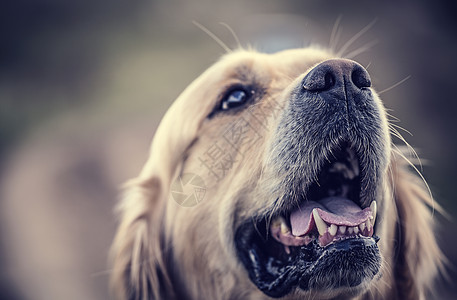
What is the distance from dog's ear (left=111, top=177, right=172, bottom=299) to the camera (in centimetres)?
167

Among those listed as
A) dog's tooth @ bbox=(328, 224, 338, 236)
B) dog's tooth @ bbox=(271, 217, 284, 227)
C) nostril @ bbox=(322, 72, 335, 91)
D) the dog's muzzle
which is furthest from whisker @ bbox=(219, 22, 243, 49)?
dog's tooth @ bbox=(328, 224, 338, 236)

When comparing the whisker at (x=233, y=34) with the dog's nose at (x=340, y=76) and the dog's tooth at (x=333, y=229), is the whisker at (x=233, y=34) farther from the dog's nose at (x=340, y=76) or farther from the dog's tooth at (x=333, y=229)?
the dog's tooth at (x=333, y=229)

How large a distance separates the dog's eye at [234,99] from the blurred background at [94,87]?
279 mm

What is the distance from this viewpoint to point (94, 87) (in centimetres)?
192

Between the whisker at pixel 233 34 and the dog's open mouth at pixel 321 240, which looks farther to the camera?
the whisker at pixel 233 34

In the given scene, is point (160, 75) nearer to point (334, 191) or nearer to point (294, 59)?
point (294, 59)

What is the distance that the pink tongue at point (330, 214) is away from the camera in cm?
119

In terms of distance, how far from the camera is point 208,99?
62.0 inches

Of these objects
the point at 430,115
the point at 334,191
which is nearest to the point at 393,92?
the point at 430,115

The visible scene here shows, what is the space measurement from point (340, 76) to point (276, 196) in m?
0.43

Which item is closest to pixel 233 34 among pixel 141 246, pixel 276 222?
pixel 276 222

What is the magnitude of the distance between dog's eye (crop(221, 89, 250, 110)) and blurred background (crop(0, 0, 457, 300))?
0.28m

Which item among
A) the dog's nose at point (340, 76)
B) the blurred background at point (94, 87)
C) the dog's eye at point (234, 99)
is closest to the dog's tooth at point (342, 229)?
the dog's nose at point (340, 76)

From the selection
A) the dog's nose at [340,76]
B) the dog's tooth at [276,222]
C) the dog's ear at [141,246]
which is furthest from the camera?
the dog's ear at [141,246]
